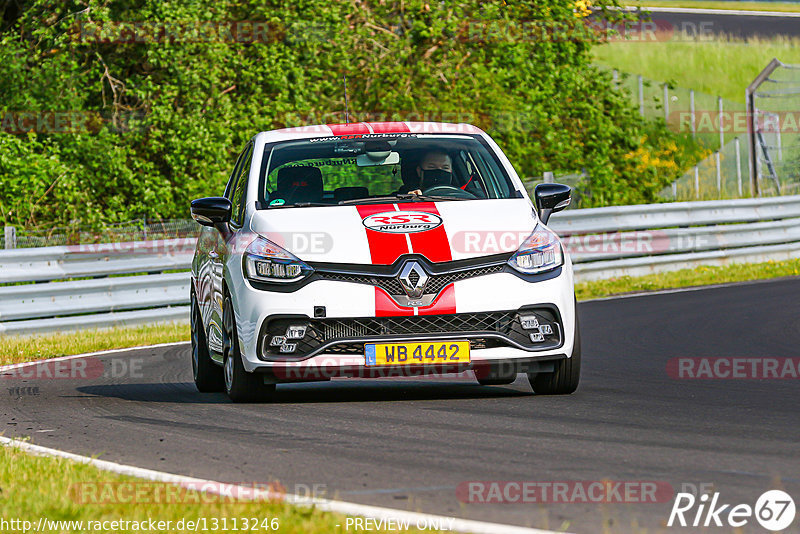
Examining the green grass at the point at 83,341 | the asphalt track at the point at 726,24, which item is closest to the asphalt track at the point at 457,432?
the green grass at the point at 83,341

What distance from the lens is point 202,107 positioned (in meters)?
23.1

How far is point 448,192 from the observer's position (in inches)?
356

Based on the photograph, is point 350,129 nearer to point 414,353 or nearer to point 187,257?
point 414,353

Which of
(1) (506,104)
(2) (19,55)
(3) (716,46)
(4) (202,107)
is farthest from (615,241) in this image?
(3) (716,46)

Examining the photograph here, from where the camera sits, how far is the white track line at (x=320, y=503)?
464cm

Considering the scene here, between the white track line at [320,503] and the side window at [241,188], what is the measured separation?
9.15 feet

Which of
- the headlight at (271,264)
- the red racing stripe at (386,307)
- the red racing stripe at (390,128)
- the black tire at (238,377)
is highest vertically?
the red racing stripe at (390,128)

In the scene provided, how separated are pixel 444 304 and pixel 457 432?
3.87 feet

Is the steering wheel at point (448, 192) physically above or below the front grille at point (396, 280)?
above

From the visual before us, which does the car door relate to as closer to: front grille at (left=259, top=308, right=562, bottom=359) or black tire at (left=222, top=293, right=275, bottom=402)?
black tire at (left=222, top=293, right=275, bottom=402)

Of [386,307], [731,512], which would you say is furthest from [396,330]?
[731,512]

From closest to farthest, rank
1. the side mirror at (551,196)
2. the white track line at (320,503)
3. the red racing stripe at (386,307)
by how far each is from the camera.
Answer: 1. the white track line at (320,503)
2. the red racing stripe at (386,307)
3. the side mirror at (551,196)

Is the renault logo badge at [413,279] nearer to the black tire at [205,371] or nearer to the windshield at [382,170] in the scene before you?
the windshield at [382,170]

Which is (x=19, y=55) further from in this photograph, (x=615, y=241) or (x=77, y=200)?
(x=615, y=241)
